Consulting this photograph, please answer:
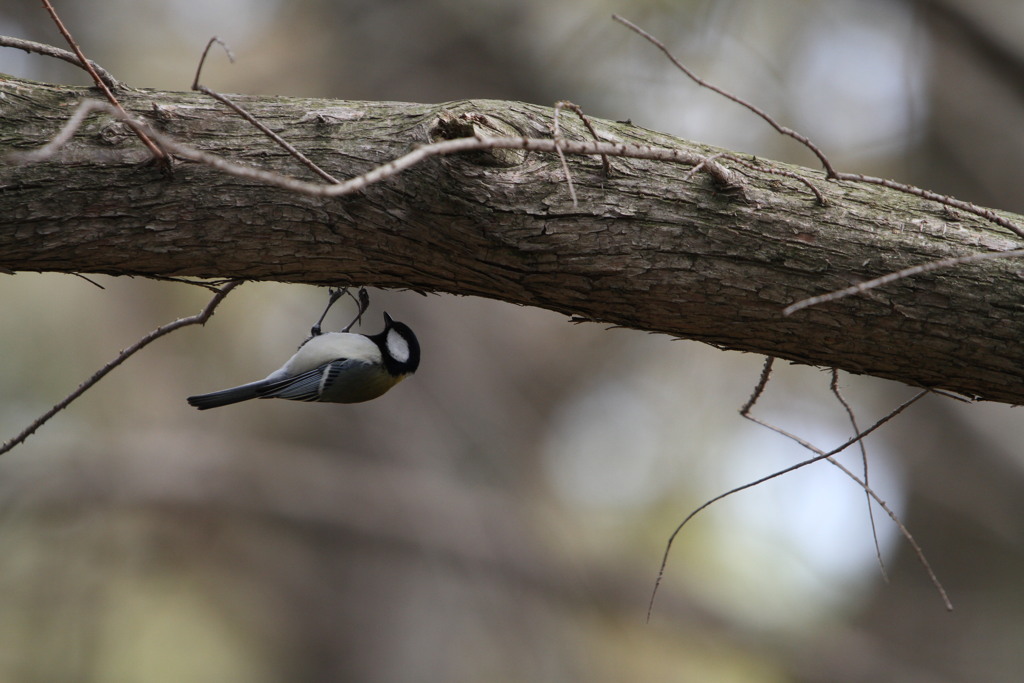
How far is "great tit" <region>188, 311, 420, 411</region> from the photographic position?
320cm

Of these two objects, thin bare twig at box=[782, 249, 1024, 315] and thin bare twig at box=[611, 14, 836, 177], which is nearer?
thin bare twig at box=[782, 249, 1024, 315]

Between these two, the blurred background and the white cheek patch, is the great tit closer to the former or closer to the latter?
the white cheek patch

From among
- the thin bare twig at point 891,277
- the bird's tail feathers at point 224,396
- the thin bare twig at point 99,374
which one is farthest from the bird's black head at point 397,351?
the thin bare twig at point 891,277

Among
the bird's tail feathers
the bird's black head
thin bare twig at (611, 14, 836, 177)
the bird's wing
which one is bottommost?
the bird's tail feathers

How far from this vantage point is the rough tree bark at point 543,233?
1956 mm

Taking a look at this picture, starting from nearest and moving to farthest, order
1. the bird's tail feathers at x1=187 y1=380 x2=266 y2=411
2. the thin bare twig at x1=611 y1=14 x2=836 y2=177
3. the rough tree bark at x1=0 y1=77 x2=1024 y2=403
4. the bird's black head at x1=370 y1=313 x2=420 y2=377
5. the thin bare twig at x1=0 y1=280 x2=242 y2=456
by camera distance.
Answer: the thin bare twig at x1=611 y1=14 x2=836 y2=177 → the rough tree bark at x1=0 y1=77 x2=1024 y2=403 → the thin bare twig at x1=0 y1=280 x2=242 y2=456 → the bird's tail feathers at x1=187 y1=380 x2=266 y2=411 → the bird's black head at x1=370 y1=313 x2=420 y2=377

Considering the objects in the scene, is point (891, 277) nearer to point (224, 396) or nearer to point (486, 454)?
point (224, 396)

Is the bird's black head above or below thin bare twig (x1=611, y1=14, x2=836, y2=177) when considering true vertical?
below

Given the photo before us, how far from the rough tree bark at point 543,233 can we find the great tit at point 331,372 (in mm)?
1137

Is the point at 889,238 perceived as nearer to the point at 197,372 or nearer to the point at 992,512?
the point at 992,512

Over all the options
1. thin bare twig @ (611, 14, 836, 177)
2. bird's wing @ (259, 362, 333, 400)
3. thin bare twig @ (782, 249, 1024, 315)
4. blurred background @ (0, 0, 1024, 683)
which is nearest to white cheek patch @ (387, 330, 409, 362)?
bird's wing @ (259, 362, 333, 400)

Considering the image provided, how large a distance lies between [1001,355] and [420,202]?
5.13ft

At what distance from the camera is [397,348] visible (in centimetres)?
362

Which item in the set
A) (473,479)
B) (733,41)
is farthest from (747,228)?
(473,479)
